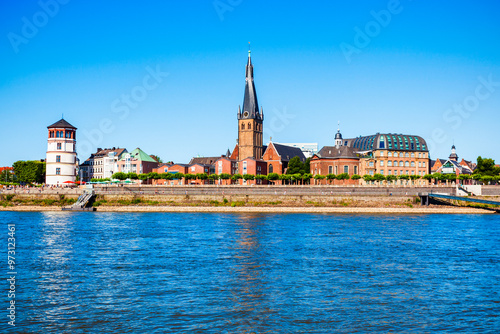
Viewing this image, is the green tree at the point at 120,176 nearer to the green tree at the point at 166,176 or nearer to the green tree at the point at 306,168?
the green tree at the point at 166,176

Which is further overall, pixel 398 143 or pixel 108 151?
pixel 108 151

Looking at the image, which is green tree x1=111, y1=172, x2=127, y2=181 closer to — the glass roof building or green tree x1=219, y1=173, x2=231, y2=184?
green tree x1=219, y1=173, x2=231, y2=184

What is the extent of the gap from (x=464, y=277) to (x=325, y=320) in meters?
11.9

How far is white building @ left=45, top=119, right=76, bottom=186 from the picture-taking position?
102 meters

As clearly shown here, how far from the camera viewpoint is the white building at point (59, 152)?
102 meters

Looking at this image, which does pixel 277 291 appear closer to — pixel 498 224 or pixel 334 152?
pixel 498 224

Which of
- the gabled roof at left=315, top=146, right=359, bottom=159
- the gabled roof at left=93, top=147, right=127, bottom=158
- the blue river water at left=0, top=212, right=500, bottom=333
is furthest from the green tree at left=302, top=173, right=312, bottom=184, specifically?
the blue river water at left=0, top=212, right=500, bottom=333

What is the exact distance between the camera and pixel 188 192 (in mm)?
84375

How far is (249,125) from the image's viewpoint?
13250 cm

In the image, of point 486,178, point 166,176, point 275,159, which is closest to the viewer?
point 486,178

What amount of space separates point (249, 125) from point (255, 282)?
109m

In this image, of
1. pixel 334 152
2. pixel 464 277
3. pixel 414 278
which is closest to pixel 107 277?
pixel 414 278

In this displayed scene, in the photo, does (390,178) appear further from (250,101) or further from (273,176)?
(250,101)

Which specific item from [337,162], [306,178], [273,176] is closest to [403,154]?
[337,162]
